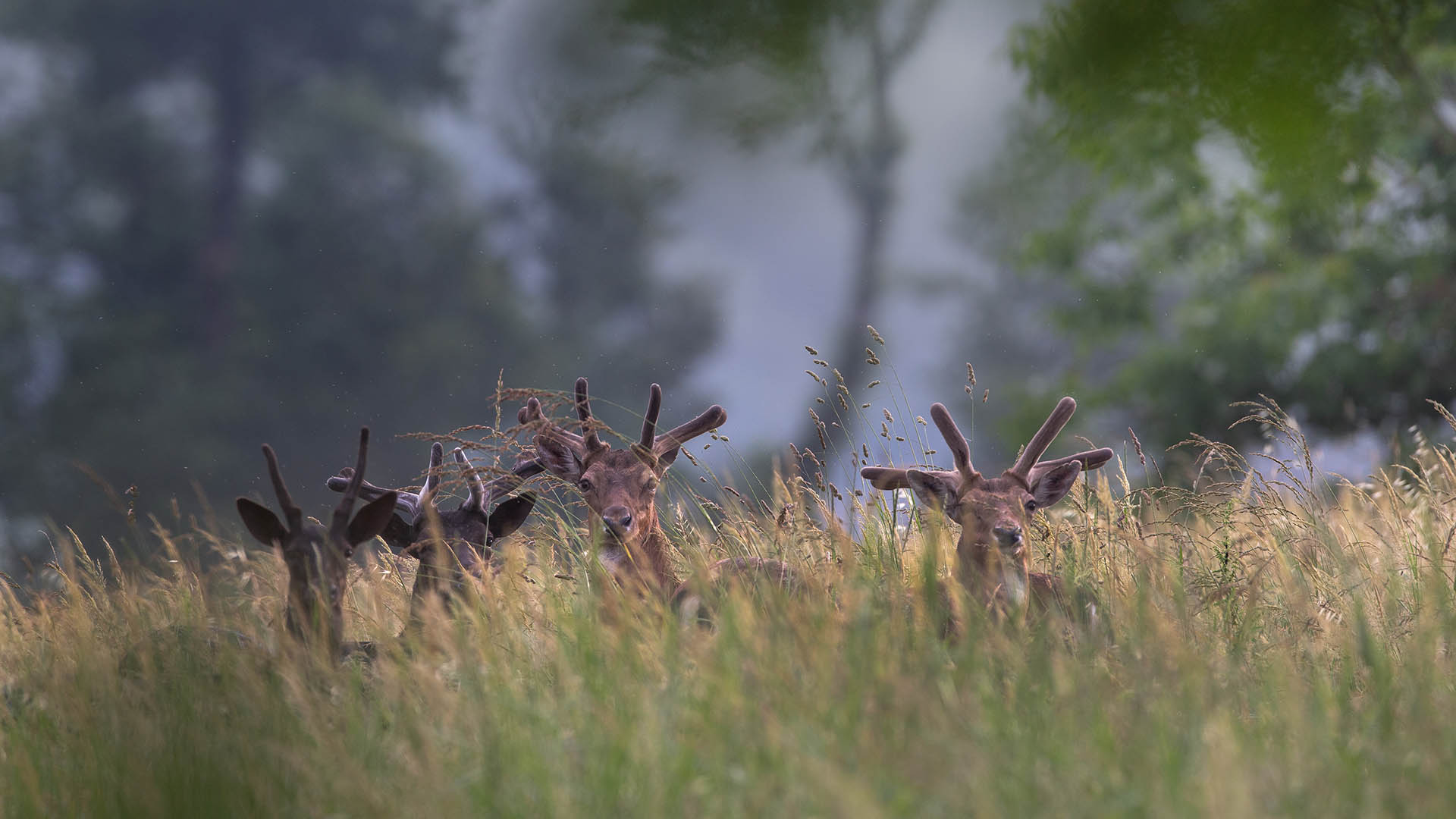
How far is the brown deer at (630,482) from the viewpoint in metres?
5.57

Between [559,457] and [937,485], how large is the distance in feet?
6.04

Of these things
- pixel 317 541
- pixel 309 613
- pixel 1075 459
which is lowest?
pixel 309 613

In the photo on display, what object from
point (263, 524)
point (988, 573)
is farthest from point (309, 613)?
point (988, 573)

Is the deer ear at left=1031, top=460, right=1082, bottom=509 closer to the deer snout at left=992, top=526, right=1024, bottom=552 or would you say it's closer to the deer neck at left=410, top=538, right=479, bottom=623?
the deer snout at left=992, top=526, right=1024, bottom=552

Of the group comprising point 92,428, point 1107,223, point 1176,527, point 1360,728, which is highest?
point 1107,223

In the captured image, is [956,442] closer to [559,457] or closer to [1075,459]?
[1075,459]

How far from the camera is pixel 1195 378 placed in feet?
57.2

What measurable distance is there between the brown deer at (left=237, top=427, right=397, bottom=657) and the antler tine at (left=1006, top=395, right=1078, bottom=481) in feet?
9.20

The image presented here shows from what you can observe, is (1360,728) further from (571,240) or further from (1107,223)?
(571,240)

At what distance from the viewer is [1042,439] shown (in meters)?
5.91

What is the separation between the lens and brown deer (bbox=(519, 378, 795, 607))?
18.3 feet

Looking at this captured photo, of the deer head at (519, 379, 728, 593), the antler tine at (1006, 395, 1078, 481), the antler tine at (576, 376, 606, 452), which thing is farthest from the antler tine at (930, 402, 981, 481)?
the antler tine at (576, 376, 606, 452)

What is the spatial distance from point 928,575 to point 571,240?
73.7 ft

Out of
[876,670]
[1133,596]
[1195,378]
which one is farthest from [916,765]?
[1195,378]
